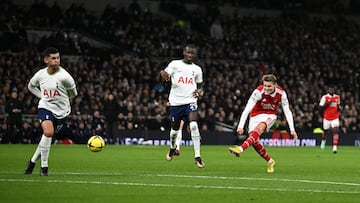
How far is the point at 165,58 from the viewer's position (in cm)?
4622

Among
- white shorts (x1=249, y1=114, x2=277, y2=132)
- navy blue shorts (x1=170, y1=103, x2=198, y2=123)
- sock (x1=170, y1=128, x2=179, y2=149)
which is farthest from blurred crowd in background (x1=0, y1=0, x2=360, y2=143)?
white shorts (x1=249, y1=114, x2=277, y2=132)

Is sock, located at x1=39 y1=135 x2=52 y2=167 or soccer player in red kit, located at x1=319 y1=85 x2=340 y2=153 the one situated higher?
soccer player in red kit, located at x1=319 y1=85 x2=340 y2=153

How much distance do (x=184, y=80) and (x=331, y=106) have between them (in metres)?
15.4

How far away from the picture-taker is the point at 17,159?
22188 millimetres

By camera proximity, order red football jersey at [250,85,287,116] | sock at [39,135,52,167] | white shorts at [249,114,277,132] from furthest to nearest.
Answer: white shorts at [249,114,277,132]
red football jersey at [250,85,287,116]
sock at [39,135,52,167]

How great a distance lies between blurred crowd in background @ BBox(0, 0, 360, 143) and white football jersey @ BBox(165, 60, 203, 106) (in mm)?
14433

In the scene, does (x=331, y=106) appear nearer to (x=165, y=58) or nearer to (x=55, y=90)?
(x=165, y=58)

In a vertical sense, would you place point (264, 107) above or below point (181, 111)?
above

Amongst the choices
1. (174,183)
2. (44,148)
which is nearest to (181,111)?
(44,148)

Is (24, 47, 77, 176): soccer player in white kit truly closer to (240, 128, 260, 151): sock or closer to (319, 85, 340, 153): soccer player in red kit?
(240, 128, 260, 151): sock

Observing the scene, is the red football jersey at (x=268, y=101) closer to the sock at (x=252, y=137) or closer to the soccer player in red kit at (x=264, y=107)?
the soccer player in red kit at (x=264, y=107)

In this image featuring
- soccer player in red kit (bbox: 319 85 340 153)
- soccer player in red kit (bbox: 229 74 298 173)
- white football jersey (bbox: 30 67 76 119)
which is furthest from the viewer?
soccer player in red kit (bbox: 319 85 340 153)

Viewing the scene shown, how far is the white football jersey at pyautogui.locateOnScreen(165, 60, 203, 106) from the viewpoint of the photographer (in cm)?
2073

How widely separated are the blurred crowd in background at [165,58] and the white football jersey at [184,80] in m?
14.4
